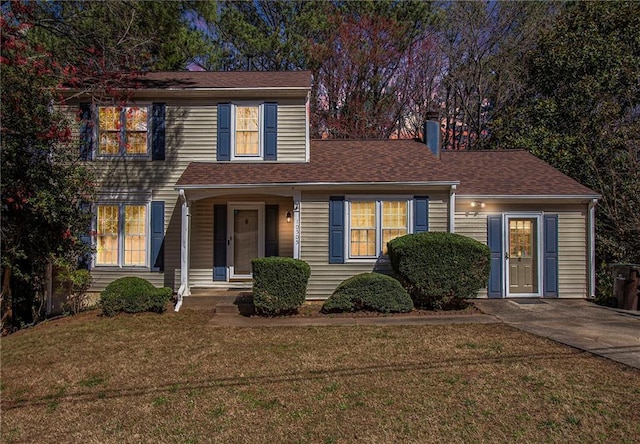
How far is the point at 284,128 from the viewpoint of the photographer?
12.0 m

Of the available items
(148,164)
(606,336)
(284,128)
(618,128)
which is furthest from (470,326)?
(618,128)

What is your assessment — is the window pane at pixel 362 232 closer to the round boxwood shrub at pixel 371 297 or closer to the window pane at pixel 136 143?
the round boxwood shrub at pixel 371 297

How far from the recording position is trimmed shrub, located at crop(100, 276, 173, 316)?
9922mm

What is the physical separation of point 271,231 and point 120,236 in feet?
13.3

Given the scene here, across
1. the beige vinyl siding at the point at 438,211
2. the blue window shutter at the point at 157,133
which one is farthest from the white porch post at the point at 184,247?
the beige vinyl siding at the point at 438,211

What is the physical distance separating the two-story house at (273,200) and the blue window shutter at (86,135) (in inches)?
1.1

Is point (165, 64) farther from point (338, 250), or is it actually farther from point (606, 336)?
point (606, 336)

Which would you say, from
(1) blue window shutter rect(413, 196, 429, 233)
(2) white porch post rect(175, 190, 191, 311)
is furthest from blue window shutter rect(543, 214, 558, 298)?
(2) white porch post rect(175, 190, 191, 311)

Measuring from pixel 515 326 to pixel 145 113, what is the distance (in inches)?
414

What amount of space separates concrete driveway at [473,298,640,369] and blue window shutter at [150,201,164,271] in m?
8.26

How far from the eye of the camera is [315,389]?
207 inches

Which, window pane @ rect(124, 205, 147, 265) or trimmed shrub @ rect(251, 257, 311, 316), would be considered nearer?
trimmed shrub @ rect(251, 257, 311, 316)

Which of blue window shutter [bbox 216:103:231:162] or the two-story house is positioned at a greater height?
blue window shutter [bbox 216:103:231:162]

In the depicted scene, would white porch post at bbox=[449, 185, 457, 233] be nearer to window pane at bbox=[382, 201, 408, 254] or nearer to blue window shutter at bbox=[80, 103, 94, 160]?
window pane at bbox=[382, 201, 408, 254]
